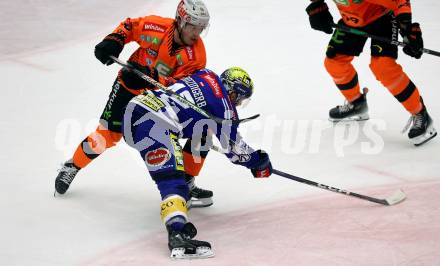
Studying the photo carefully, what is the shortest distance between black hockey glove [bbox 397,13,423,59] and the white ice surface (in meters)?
0.64

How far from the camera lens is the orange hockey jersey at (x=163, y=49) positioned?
4016 mm

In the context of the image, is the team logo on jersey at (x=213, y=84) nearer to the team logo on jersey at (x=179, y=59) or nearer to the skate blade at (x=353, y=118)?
the team logo on jersey at (x=179, y=59)

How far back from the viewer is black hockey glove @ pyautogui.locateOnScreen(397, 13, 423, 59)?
183 inches

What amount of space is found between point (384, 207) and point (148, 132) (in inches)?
52.4

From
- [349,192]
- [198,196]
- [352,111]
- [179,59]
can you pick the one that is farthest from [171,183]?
[352,111]

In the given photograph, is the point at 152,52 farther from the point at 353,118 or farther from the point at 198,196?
the point at 353,118

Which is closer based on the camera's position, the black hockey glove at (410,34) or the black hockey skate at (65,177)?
the black hockey skate at (65,177)

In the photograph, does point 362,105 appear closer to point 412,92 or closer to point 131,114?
point 412,92

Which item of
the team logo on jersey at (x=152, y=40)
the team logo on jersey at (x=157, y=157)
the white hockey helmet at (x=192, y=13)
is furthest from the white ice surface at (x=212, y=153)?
the white hockey helmet at (x=192, y=13)

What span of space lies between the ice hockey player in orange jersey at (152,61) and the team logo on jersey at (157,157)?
48 centimetres

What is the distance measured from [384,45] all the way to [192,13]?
1500mm

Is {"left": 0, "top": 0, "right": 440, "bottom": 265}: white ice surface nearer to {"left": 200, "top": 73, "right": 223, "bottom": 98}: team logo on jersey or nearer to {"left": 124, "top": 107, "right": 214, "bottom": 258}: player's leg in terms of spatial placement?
{"left": 124, "top": 107, "right": 214, "bottom": 258}: player's leg

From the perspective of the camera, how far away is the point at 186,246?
131 inches

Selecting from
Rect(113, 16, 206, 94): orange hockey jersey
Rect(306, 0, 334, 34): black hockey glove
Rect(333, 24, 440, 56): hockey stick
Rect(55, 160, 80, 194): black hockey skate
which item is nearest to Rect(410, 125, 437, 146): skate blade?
Rect(333, 24, 440, 56): hockey stick
